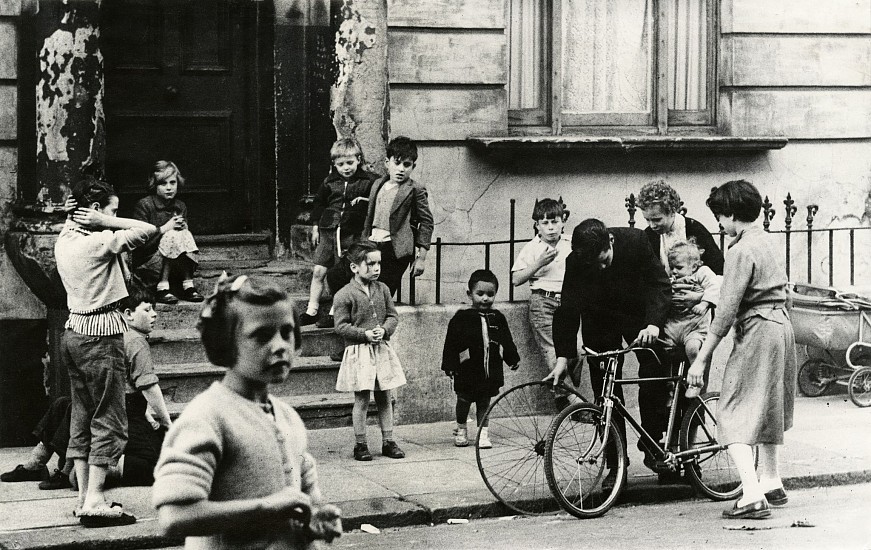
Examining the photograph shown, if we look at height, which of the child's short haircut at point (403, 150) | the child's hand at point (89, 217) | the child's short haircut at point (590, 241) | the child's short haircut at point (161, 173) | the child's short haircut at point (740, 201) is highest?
the child's short haircut at point (403, 150)

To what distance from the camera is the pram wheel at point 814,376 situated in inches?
428

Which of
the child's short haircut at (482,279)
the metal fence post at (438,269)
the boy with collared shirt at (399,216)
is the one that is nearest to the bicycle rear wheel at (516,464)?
the child's short haircut at (482,279)

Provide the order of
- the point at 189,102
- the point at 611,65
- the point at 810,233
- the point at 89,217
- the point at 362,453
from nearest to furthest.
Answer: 1. the point at 89,217
2. the point at 362,453
3. the point at 189,102
4. the point at 810,233
5. the point at 611,65

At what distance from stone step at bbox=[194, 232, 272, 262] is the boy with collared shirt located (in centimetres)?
178

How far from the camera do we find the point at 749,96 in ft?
37.3

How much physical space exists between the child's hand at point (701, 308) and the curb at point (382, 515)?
1.11 m

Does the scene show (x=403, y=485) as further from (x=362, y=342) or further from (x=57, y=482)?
(x=57, y=482)

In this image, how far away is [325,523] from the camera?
3020 millimetres

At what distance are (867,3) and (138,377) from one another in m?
7.83

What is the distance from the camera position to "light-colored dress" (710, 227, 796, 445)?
6988 millimetres

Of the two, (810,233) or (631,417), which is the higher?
(810,233)

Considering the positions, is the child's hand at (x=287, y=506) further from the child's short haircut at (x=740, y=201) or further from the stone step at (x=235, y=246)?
the stone step at (x=235, y=246)

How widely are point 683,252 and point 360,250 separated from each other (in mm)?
2184

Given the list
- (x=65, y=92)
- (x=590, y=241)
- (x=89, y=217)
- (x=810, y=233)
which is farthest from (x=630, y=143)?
(x=89, y=217)
